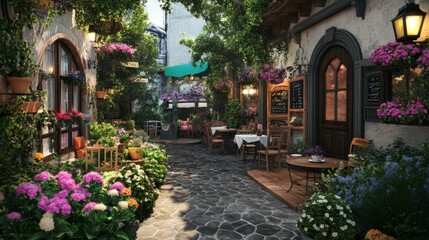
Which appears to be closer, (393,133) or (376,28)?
(393,133)

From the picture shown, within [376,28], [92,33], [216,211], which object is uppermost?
[92,33]

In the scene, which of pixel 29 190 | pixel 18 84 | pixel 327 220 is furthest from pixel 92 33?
pixel 327 220

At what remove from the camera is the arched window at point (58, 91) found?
7359 millimetres

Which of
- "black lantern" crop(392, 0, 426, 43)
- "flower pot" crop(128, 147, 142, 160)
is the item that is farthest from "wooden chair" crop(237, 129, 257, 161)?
"black lantern" crop(392, 0, 426, 43)

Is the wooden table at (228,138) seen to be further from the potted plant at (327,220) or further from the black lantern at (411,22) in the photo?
the potted plant at (327,220)

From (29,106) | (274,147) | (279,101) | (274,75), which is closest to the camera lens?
(29,106)

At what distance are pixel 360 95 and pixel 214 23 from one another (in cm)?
865

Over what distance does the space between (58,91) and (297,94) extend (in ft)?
20.5

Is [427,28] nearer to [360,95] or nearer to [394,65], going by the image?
[394,65]

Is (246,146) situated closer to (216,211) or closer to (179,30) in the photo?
(216,211)

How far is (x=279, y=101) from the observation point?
11719 mm

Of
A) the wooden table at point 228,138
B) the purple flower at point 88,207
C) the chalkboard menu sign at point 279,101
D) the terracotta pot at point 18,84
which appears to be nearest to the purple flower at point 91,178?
the purple flower at point 88,207

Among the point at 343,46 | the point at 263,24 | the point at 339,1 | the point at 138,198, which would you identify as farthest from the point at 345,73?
the point at 138,198

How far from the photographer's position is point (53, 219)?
9.97 ft
